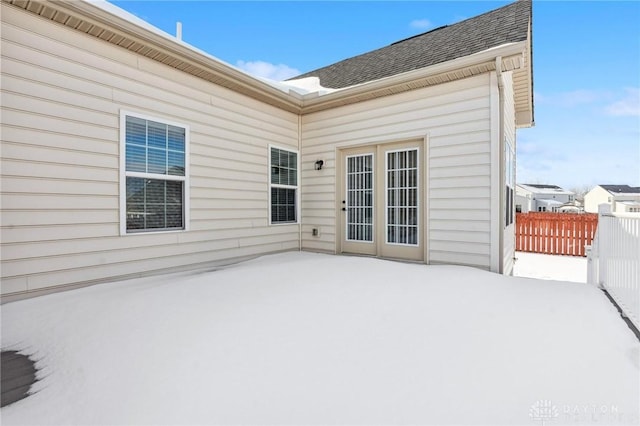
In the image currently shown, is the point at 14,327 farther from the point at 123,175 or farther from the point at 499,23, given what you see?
the point at 499,23

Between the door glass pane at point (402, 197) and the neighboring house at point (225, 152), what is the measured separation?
0.02 meters

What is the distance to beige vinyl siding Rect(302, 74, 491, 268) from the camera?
4.36 meters

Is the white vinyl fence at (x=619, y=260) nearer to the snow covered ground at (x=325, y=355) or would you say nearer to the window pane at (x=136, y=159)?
the snow covered ground at (x=325, y=355)

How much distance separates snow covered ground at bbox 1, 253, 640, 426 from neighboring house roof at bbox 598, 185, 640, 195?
31881 millimetres

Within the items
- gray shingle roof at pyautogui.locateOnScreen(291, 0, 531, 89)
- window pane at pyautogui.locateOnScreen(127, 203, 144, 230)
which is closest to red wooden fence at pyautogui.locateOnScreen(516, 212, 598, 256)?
gray shingle roof at pyautogui.locateOnScreen(291, 0, 531, 89)

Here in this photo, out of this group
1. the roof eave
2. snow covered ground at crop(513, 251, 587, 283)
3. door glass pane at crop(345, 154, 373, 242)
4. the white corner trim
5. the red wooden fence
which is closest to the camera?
the roof eave

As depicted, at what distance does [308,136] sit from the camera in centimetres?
605

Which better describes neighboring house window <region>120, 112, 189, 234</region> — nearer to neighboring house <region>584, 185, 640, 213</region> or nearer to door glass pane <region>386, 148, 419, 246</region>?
door glass pane <region>386, 148, 419, 246</region>

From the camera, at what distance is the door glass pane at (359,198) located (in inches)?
217

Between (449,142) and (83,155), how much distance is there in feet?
14.8

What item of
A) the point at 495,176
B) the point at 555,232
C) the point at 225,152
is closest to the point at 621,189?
the point at 555,232

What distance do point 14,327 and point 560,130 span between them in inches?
1442

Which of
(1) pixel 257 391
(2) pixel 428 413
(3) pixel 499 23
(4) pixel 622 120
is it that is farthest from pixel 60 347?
(4) pixel 622 120

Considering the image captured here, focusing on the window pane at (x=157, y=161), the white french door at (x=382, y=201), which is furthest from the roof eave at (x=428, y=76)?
the window pane at (x=157, y=161)
